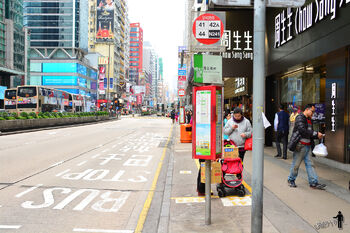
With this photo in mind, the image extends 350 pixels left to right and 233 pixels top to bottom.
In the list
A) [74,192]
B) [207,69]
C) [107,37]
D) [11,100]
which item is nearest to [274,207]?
[207,69]

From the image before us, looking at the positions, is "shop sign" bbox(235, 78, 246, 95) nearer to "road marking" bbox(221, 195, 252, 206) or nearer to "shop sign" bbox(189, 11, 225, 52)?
"road marking" bbox(221, 195, 252, 206)

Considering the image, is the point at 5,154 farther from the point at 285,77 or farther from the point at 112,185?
the point at 285,77

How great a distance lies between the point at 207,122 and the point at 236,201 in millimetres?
2467

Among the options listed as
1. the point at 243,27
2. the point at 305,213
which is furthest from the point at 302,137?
the point at 243,27

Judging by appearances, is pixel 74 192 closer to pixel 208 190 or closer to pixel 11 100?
pixel 208 190

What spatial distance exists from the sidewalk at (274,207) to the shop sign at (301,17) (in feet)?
15.8

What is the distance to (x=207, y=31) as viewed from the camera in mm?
5438

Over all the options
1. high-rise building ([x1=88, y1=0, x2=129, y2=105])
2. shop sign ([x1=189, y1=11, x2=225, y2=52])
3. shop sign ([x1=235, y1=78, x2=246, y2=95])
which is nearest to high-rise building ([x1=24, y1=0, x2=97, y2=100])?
high-rise building ([x1=88, y1=0, x2=129, y2=105])

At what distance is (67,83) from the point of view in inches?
3787

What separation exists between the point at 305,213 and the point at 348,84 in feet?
18.5

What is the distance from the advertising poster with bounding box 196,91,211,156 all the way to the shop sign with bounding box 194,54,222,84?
0.96 feet

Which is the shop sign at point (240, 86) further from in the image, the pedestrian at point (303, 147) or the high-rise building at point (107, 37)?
the high-rise building at point (107, 37)

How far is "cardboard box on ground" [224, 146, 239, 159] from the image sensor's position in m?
6.71

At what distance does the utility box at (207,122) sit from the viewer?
15.4ft
